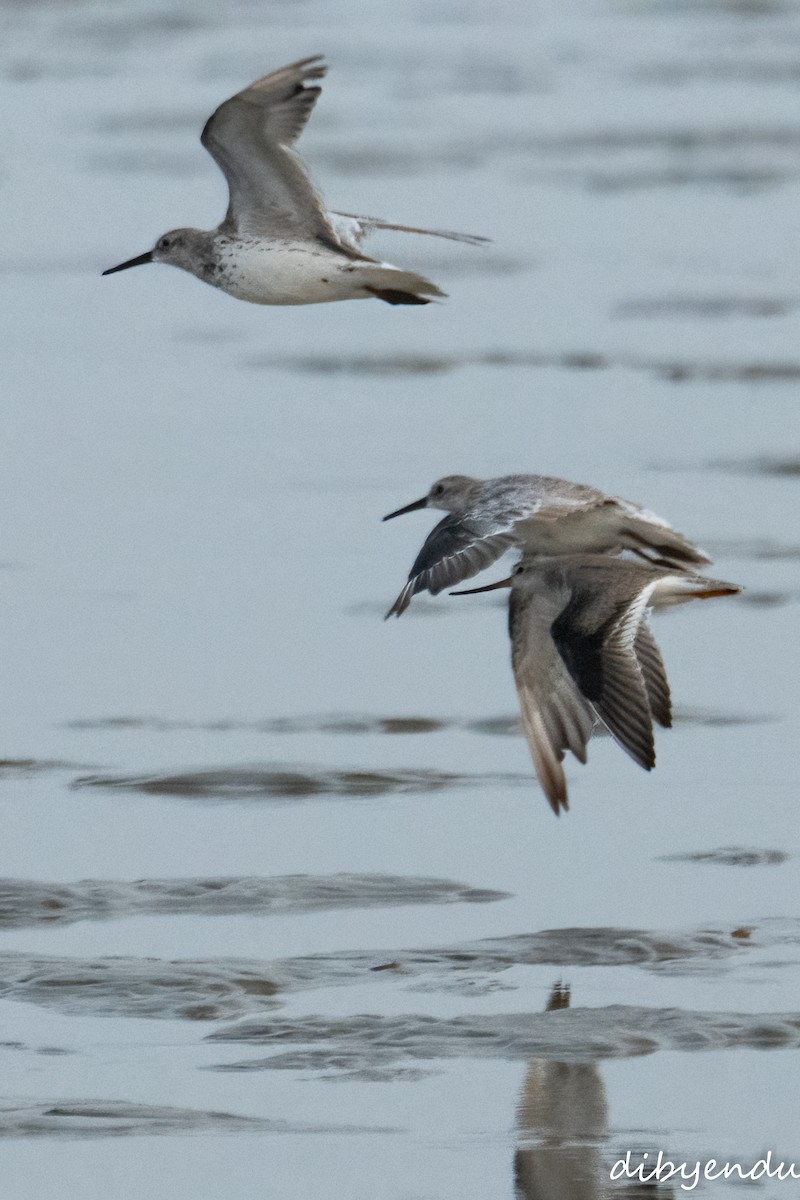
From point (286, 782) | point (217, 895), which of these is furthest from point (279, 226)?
point (217, 895)

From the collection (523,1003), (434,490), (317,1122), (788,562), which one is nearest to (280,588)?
(434,490)

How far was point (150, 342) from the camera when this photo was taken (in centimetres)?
1316

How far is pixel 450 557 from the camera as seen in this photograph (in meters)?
7.68

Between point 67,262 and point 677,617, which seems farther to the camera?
point 67,262

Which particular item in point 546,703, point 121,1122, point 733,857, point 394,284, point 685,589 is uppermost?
point 394,284

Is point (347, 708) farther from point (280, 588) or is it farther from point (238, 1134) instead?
point (238, 1134)

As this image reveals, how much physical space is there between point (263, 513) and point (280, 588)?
908mm

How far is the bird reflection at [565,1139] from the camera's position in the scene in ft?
17.7

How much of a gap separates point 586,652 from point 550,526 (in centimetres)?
85

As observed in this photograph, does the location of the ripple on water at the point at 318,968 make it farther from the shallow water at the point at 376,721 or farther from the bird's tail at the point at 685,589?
the bird's tail at the point at 685,589

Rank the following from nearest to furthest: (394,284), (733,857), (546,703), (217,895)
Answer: (217,895), (733,857), (546,703), (394,284)

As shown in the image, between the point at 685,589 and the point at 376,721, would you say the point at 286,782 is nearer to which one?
the point at 376,721

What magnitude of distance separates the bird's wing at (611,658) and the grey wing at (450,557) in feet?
0.92

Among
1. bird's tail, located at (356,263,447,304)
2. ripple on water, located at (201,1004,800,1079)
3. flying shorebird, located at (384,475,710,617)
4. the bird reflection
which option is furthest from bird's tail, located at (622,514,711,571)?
the bird reflection
